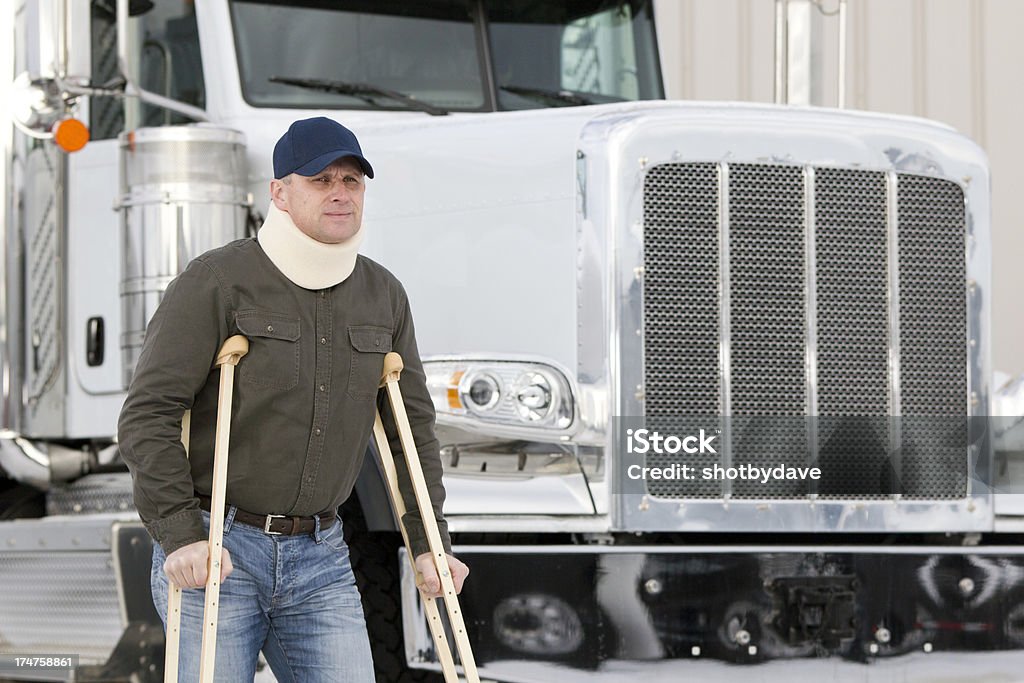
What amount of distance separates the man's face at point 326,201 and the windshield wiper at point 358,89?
7.19 feet

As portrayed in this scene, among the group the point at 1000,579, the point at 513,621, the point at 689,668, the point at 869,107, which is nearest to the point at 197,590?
the point at 513,621

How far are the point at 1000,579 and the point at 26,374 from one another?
316 cm

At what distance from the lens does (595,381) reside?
448cm

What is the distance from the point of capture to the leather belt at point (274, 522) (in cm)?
318

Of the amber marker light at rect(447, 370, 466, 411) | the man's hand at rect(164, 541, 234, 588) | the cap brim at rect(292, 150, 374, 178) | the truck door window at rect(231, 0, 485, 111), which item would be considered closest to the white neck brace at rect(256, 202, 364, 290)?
the cap brim at rect(292, 150, 374, 178)

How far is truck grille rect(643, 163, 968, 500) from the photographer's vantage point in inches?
179

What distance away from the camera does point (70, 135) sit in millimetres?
5086

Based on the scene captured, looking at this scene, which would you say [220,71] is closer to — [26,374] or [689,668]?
[26,374]

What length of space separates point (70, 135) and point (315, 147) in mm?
2171

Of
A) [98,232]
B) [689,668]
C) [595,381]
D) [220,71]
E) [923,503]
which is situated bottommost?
[689,668]

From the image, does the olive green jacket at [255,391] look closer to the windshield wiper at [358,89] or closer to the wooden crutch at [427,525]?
the wooden crutch at [427,525]

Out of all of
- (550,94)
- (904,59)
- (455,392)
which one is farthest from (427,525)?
(904,59)

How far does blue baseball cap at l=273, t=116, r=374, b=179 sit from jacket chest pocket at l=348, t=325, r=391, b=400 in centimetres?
33

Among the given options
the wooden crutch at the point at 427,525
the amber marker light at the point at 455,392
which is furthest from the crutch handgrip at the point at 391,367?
the amber marker light at the point at 455,392
